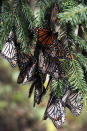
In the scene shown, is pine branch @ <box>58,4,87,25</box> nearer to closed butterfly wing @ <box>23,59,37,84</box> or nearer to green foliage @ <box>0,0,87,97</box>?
green foliage @ <box>0,0,87,97</box>

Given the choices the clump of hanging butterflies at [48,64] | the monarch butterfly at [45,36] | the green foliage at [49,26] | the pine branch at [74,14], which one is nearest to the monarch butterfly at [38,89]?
the clump of hanging butterflies at [48,64]

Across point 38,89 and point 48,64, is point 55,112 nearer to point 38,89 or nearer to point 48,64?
point 38,89

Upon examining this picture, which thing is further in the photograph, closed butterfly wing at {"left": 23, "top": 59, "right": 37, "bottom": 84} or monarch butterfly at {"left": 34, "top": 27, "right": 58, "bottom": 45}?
closed butterfly wing at {"left": 23, "top": 59, "right": 37, "bottom": 84}

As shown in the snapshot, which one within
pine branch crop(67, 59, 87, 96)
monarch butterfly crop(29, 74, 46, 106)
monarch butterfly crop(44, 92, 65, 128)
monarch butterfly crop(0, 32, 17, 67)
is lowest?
monarch butterfly crop(44, 92, 65, 128)

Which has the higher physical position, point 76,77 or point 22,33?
point 22,33

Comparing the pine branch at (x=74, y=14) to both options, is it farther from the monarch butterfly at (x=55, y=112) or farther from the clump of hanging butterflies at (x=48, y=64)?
the monarch butterfly at (x=55, y=112)

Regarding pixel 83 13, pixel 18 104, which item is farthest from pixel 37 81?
Answer: pixel 18 104

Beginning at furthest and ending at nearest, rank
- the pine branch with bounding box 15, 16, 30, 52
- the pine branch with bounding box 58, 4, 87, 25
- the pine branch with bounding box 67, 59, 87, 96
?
1. the pine branch with bounding box 15, 16, 30, 52
2. the pine branch with bounding box 67, 59, 87, 96
3. the pine branch with bounding box 58, 4, 87, 25

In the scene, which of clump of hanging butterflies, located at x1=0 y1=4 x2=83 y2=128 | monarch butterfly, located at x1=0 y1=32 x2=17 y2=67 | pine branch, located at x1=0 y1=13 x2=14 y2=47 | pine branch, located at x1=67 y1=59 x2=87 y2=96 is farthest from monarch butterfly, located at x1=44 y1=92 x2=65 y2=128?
pine branch, located at x1=0 y1=13 x2=14 y2=47

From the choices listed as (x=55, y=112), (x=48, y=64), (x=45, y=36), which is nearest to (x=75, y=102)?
(x=55, y=112)
